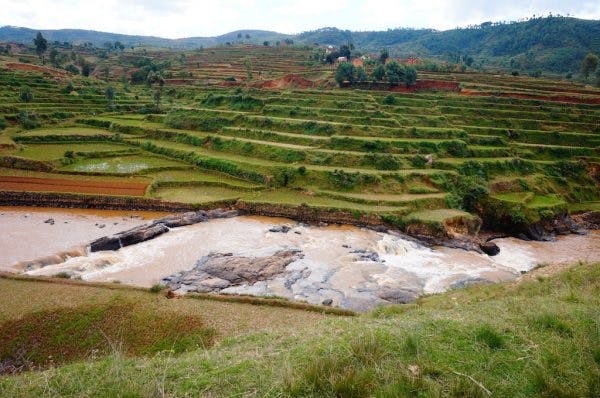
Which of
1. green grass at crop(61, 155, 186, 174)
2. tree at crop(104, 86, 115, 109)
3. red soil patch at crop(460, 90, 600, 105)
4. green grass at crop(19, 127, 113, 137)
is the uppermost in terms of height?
red soil patch at crop(460, 90, 600, 105)

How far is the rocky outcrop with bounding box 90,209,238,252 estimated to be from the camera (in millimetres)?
24750

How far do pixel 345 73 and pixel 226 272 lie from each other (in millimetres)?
43085

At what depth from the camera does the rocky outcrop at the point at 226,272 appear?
66.9 ft

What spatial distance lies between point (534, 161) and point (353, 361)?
126 feet

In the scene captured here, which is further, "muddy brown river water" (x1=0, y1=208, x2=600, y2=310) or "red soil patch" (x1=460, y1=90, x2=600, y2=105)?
"red soil patch" (x1=460, y1=90, x2=600, y2=105)

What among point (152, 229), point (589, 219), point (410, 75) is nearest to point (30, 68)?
point (152, 229)

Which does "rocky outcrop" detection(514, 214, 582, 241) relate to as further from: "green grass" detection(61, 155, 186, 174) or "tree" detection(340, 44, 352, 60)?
"tree" detection(340, 44, 352, 60)

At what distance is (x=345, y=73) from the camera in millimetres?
57344

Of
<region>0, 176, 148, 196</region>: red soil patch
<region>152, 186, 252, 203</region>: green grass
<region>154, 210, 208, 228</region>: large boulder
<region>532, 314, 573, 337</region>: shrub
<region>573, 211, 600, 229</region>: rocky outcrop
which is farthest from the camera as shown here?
<region>573, 211, 600, 229</region>: rocky outcrop

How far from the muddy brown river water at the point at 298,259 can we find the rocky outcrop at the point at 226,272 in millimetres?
469

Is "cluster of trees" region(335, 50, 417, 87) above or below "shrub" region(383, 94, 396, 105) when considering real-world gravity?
above

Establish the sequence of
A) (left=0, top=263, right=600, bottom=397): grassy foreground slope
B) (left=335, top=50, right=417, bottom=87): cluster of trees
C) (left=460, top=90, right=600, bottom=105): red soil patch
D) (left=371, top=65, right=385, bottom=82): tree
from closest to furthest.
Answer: (left=0, top=263, right=600, bottom=397): grassy foreground slope, (left=460, top=90, right=600, bottom=105): red soil patch, (left=335, top=50, right=417, bottom=87): cluster of trees, (left=371, top=65, right=385, bottom=82): tree

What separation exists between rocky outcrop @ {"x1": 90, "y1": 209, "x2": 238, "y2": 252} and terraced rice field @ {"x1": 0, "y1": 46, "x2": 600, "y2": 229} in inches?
67.1

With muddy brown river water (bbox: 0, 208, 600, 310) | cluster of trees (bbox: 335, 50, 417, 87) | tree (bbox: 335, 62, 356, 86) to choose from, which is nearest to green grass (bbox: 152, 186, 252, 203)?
muddy brown river water (bbox: 0, 208, 600, 310)
